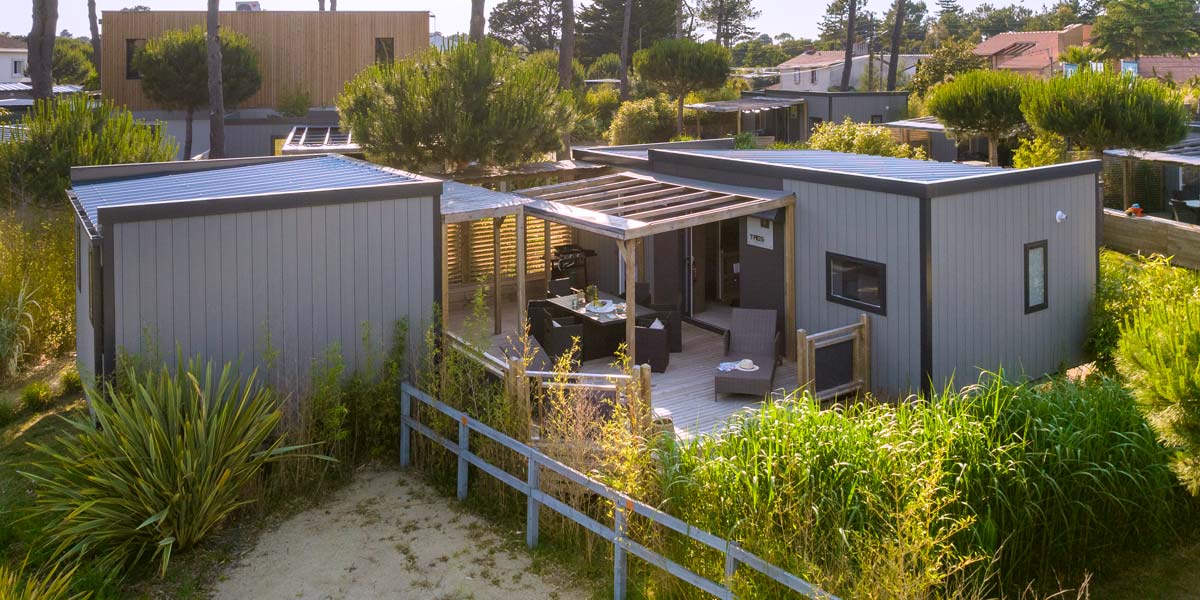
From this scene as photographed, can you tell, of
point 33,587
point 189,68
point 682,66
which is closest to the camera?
point 33,587

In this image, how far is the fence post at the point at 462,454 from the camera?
9.54 m

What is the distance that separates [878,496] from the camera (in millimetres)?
7094

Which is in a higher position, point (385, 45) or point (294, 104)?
point (385, 45)

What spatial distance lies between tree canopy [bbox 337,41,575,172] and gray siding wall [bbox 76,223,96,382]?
20.3 ft

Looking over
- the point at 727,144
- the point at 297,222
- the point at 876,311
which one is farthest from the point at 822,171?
the point at 727,144

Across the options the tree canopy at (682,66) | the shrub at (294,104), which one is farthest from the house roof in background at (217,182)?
the tree canopy at (682,66)

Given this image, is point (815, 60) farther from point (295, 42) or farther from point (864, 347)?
point (864, 347)

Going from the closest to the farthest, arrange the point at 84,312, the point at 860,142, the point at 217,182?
1. the point at 84,312
2. the point at 217,182
3. the point at 860,142

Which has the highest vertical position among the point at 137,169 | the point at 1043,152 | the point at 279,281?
the point at 1043,152

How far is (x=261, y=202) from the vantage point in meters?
10.2

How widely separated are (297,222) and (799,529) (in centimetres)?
579

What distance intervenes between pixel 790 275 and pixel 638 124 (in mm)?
23517

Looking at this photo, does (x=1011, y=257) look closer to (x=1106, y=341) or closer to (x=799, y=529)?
(x=1106, y=341)

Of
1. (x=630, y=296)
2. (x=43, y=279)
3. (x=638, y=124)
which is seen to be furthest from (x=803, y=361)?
(x=638, y=124)
